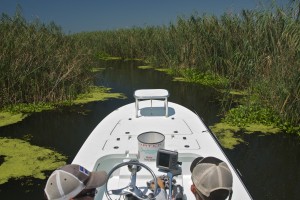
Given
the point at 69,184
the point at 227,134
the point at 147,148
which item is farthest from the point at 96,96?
the point at 69,184

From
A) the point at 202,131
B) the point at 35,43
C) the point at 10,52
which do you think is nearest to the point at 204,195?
the point at 202,131

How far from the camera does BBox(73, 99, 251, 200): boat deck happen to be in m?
3.45

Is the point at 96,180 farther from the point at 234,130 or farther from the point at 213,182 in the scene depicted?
the point at 234,130

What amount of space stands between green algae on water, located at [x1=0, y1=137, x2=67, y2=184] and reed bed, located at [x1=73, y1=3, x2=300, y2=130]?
4679 millimetres

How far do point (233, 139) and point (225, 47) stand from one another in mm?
5405

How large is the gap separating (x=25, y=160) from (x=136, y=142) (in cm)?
278

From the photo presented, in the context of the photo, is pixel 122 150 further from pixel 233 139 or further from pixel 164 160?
pixel 233 139

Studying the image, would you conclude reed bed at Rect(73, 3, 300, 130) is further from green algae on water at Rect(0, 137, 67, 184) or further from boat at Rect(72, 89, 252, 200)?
green algae on water at Rect(0, 137, 67, 184)

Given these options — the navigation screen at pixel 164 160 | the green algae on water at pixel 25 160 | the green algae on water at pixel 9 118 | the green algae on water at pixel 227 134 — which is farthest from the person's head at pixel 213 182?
the green algae on water at pixel 9 118

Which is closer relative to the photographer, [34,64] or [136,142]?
[136,142]

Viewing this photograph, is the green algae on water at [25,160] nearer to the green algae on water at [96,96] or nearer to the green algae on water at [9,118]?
the green algae on water at [9,118]

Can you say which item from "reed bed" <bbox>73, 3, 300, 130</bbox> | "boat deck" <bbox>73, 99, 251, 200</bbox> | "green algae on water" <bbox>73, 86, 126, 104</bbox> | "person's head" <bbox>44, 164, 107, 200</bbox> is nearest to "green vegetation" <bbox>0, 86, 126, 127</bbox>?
"green algae on water" <bbox>73, 86, 126, 104</bbox>

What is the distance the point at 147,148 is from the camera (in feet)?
11.4

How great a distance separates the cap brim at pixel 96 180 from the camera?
2.38 m
